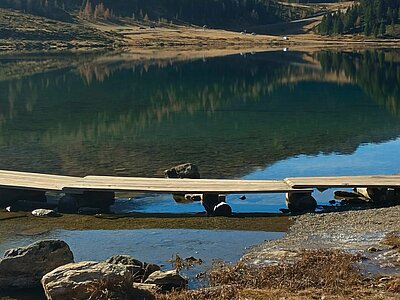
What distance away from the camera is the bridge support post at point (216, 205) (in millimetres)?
25016

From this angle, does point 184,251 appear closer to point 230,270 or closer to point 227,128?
point 230,270

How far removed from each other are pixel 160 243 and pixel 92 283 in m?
6.63

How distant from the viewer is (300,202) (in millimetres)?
25734

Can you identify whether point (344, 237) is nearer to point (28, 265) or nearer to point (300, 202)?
point (300, 202)

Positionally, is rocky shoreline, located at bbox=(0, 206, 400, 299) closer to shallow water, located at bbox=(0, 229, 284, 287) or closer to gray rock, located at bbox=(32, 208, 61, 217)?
shallow water, located at bbox=(0, 229, 284, 287)

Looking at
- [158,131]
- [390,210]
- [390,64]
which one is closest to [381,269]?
[390,210]

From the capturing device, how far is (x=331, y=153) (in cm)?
3869

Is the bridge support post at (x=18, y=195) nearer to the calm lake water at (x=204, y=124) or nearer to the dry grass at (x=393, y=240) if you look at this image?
the calm lake water at (x=204, y=124)

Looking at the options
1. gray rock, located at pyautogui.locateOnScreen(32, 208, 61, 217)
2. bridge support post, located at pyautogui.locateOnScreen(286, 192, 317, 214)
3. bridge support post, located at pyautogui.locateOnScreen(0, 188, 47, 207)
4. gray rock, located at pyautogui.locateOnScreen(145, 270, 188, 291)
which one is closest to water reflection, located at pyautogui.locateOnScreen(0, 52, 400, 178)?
bridge support post, located at pyautogui.locateOnScreen(0, 188, 47, 207)

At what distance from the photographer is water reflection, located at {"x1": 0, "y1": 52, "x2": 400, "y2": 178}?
37125 mm

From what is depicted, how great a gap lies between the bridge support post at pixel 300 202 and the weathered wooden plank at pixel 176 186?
13.3 inches

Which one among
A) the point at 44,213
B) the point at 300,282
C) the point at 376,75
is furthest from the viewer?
the point at 376,75

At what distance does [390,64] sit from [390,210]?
304 feet

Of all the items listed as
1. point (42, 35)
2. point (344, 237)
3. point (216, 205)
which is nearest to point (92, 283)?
point (344, 237)
